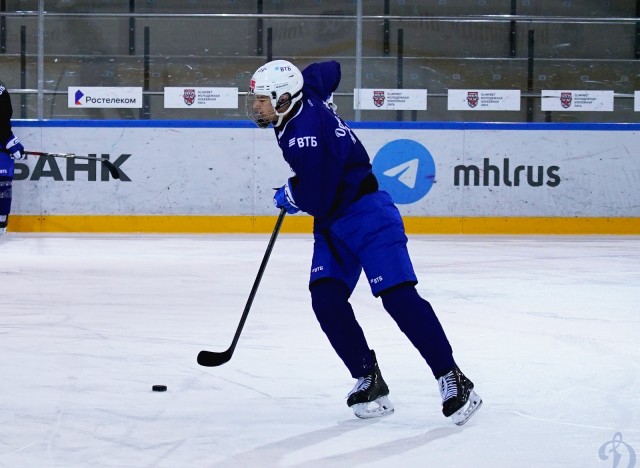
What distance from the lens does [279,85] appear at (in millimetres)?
3539

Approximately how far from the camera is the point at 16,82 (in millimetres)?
11742

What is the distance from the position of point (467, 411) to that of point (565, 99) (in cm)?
896

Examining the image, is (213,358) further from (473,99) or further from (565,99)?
(565,99)

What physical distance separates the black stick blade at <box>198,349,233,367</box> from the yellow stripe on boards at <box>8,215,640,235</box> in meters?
7.09

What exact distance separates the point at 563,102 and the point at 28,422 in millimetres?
9410

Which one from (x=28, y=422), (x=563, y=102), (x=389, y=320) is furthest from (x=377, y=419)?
(x=563, y=102)

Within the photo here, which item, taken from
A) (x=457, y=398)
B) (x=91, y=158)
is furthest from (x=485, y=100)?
(x=457, y=398)

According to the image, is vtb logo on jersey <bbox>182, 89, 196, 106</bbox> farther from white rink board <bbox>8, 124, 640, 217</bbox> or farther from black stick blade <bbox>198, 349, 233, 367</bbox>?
black stick blade <bbox>198, 349, 233, 367</bbox>

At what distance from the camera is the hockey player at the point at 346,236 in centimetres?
351

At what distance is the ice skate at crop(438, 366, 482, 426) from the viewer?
3443mm

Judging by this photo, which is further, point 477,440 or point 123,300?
point 123,300

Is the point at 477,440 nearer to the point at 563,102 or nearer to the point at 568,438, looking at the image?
the point at 568,438

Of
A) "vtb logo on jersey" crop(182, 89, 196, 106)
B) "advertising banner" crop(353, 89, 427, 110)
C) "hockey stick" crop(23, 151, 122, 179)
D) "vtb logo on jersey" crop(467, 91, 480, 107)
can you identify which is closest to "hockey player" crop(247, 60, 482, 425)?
"hockey stick" crop(23, 151, 122, 179)

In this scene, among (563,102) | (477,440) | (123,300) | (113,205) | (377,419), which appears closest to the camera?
(477,440)
